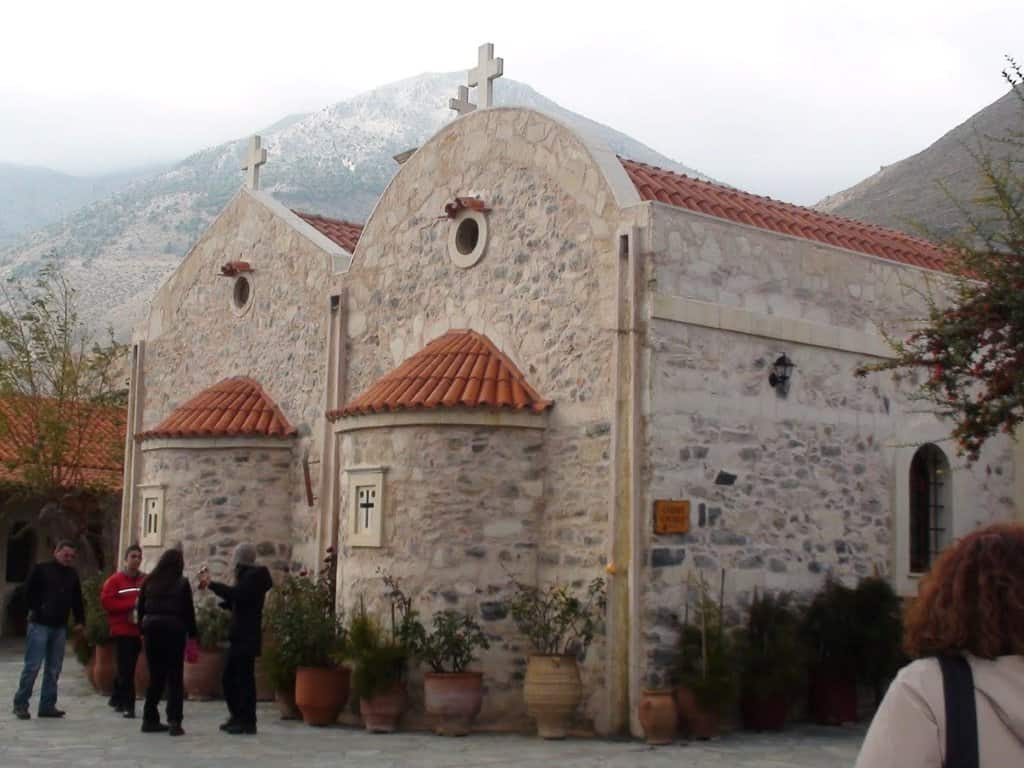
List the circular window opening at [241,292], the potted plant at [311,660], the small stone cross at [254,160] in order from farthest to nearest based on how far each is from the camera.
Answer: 1. the small stone cross at [254,160]
2. the circular window opening at [241,292]
3. the potted plant at [311,660]

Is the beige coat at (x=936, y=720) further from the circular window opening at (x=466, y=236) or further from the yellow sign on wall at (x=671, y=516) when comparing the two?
the circular window opening at (x=466, y=236)

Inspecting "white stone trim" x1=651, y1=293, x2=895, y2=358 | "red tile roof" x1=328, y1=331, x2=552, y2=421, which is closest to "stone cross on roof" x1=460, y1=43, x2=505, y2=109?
"red tile roof" x1=328, y1=331, x2=552, y2=421

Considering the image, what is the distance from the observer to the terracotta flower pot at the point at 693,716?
11016 millimetres

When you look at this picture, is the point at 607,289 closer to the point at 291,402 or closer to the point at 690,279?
the point at 690,279

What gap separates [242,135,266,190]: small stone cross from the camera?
17969 mm

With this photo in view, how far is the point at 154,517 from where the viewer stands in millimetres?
15492

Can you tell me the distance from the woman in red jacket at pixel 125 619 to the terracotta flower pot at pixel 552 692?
12.9 ft

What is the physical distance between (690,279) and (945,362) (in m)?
3.01

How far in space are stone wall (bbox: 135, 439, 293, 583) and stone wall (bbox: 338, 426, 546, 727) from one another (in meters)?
3.24

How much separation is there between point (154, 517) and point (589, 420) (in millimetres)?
6079

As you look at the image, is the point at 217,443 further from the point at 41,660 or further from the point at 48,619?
the point at 41,660

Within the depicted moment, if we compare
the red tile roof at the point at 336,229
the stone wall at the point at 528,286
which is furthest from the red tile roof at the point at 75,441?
the stone wall at the point at 528,286

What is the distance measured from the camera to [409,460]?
1213 cm

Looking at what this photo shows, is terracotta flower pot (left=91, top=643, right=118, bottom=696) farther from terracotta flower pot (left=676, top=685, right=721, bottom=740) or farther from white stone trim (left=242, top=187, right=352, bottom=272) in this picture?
terracotta flower pot (left=676, top=685, right=721, bottom=740)
